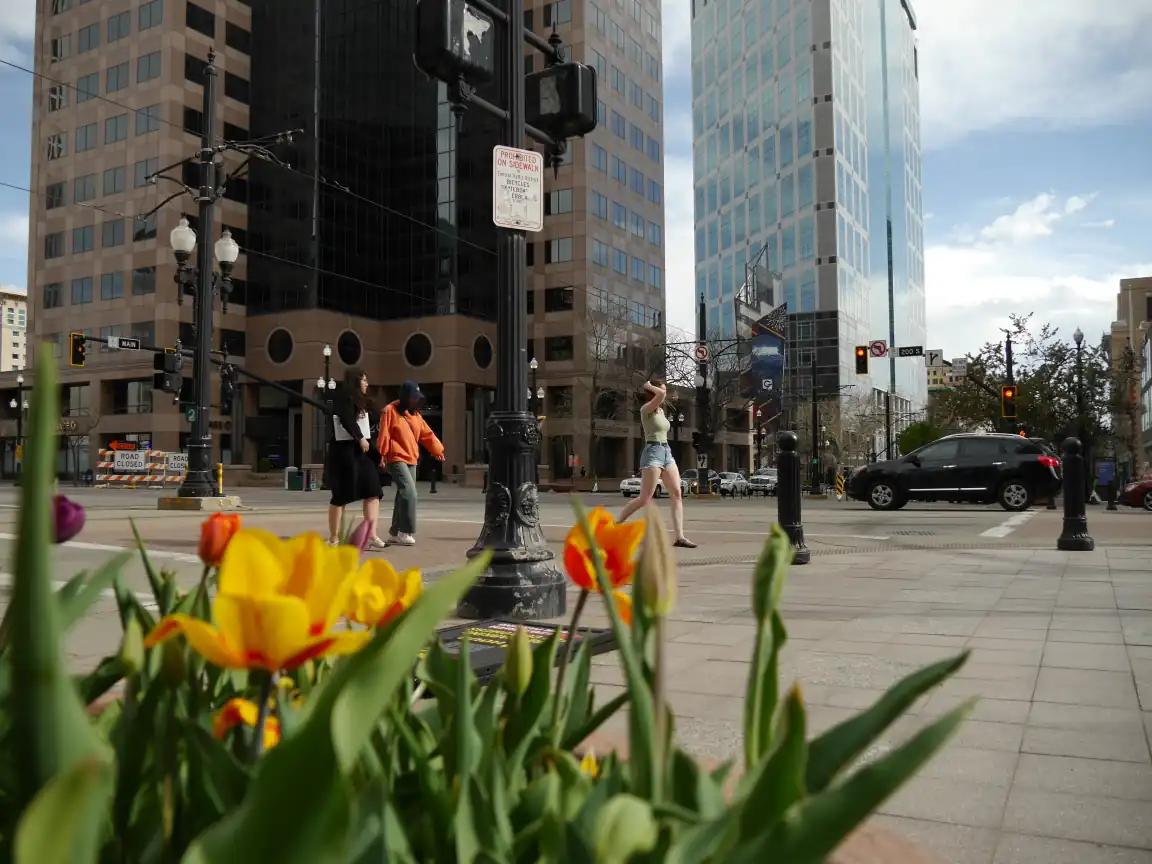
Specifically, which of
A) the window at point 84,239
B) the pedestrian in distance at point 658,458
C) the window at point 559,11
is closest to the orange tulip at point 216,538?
the pedestrian in distance at point 658,458

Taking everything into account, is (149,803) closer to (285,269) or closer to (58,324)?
(285,269)

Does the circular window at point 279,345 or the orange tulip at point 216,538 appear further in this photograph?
the circular window at point 279,345

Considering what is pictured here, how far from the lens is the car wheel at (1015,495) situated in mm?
19969

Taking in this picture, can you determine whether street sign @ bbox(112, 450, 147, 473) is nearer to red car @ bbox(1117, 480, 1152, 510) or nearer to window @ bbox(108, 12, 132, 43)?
window @ bbox(108, 12, 132, 43)

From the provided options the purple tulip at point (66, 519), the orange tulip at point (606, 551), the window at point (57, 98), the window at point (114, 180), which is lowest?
the orange tulip at point (606, 551)

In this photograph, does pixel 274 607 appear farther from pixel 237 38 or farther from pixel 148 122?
pixel 237 38

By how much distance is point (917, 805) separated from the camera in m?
2.36

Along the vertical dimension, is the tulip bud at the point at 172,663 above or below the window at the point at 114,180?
below

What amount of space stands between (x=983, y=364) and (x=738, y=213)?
70012 millimetres

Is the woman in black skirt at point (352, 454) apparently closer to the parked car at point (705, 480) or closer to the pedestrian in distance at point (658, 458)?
the pedestrian in distance at point (658, 458)

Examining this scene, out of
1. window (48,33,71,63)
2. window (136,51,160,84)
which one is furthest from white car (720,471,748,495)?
window (48,33,71,63)

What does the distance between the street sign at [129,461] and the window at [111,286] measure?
12890 millimetres

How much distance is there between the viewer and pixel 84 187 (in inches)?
2089

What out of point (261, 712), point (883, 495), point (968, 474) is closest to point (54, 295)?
point (883, 495)
